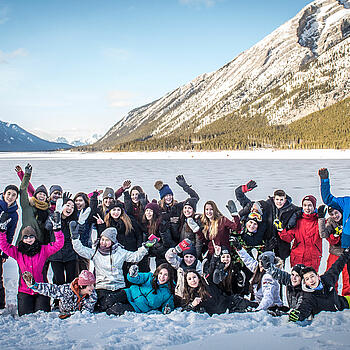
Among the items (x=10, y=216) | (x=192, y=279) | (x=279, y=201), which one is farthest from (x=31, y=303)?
(x=279, y=201)

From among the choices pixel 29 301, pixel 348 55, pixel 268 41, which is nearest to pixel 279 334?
pixel 29 301

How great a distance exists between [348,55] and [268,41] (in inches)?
2802

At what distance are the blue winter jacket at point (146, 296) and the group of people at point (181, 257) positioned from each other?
1 cm

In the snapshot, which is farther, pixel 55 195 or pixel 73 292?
pixel 55 195

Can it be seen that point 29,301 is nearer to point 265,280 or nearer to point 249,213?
point 265,280

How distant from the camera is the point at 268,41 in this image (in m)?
184

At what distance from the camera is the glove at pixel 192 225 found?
15.7 ft

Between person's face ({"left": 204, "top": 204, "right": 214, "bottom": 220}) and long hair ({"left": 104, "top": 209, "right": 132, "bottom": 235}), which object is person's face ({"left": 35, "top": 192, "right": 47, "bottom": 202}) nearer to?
long hair ({"left": 104, "top": 209, "right": 132, "bottom": 235})

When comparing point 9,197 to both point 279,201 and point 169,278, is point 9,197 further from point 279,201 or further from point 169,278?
point 279,201

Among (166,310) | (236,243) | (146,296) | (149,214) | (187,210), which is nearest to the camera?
(166,310)

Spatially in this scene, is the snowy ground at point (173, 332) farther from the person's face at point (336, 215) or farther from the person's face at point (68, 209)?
the person's face at point (68, 209)

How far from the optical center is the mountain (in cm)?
11738

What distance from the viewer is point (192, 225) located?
4.83m

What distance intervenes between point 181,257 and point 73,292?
1.45m
